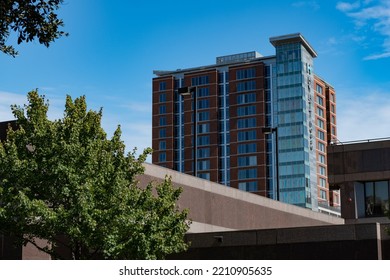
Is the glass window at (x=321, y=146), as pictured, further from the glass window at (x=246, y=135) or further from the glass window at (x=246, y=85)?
the glass window at (x=246, y=85)

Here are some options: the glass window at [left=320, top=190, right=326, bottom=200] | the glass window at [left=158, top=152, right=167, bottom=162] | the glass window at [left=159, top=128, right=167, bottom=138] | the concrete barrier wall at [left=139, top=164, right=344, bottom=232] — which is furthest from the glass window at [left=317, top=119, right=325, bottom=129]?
the concrete barrier wall at [left=139, top=164, right=344, bottom=232]

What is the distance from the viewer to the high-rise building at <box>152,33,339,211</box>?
145m

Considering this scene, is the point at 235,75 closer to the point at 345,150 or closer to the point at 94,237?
the point at 345,150

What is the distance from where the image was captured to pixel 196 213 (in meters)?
43.5

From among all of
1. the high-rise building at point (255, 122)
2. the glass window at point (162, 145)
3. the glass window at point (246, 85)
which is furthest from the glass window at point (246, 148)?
the glass window at point (162, 145)

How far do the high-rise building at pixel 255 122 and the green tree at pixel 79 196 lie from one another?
11141 centimetres

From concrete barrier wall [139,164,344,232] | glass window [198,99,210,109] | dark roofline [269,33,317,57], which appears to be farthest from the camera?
glass window [198,99,210,109]

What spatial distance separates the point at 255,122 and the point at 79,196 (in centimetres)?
12188

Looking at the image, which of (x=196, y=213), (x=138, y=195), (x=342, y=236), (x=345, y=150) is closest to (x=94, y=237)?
(x=138, y=195)

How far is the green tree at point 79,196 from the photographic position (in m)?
27.9

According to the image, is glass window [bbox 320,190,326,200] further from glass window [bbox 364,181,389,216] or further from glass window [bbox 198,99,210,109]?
glass window [bbox 364,181,389,216]

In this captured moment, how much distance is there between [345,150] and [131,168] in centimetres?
2700

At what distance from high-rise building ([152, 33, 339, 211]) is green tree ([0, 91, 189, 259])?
366 ft

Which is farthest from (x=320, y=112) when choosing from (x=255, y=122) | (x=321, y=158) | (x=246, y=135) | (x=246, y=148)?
(x=246, y=148)
